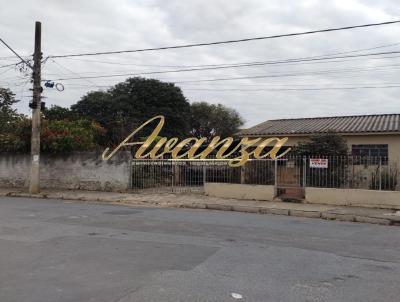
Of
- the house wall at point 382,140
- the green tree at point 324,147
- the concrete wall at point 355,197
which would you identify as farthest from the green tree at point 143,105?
the concrete wall at point 355,197

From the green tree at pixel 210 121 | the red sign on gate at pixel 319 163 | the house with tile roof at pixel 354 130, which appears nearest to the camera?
the red sign on gate at pixel 319 163

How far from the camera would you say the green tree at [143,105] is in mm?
55125

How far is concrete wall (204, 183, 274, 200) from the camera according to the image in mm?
18594

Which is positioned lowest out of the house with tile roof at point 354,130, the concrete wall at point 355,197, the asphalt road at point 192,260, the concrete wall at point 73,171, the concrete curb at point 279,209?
the asphalt road at point 192,260

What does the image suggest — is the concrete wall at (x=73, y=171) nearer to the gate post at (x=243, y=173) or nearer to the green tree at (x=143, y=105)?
the gate post at (x=243, y=173)

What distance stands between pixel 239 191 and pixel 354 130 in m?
9.53

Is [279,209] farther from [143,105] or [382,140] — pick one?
[143,105]

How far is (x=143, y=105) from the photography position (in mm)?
56062

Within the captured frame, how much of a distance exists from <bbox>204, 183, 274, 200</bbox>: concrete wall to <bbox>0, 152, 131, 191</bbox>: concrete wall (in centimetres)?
453

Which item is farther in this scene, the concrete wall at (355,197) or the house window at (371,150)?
the house window at (371,150)

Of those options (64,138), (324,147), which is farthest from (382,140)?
(64,138)

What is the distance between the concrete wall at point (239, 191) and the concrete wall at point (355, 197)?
1.58 metres

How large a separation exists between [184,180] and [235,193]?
3.07m

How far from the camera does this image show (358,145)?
83.4ft
